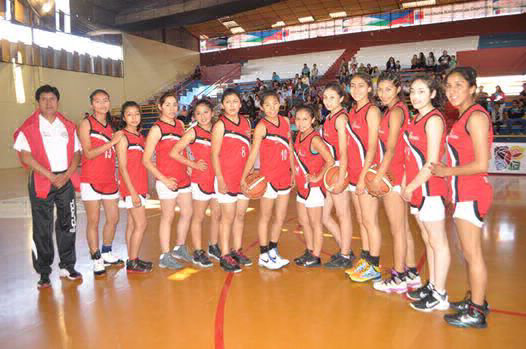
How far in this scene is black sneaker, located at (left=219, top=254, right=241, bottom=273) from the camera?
3997 mm

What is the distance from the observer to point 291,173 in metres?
4.11

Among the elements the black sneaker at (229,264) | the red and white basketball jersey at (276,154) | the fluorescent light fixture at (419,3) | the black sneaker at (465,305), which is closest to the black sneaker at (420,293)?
the black sneaker at (465,305)

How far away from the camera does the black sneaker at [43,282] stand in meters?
3.72

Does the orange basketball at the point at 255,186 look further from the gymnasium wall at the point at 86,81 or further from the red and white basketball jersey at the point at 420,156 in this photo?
the gymnasium wall at the point at 86,81

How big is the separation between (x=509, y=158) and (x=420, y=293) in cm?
989

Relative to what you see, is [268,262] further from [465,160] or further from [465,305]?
[465,160]

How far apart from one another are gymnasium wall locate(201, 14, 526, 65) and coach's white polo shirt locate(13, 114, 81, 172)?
2021 centimetres

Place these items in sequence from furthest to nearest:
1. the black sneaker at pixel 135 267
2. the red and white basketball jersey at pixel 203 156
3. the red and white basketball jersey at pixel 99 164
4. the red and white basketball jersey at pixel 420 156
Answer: the red and white basketball jersey at pixel 203 156, the black sneaker at pixel 135 267, the red and white basketball jersey at pixel 99 164, the red and white basketball jersey at pixel 420 156

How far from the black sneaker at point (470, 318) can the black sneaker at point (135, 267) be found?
277cm

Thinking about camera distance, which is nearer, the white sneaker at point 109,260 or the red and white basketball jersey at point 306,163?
the red and white basketball jersey at point 306,163

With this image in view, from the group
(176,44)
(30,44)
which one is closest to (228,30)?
(176,44)

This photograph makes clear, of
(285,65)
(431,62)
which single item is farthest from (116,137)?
(285,65)

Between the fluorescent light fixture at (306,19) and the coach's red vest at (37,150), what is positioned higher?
the fluorescent light fixture at (306,19)

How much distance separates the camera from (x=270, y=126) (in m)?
3.92
